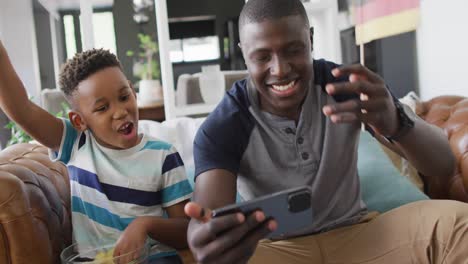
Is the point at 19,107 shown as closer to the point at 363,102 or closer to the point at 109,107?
the point at 109,107

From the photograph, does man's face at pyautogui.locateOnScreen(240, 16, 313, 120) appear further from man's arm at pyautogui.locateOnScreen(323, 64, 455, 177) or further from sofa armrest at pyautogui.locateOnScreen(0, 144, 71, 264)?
sofa armrest at pyautogui.locateOnScreen(0, 144, 71, 264)

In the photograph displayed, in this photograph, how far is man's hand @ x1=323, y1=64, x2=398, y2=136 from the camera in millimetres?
849

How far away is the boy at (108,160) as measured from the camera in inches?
45.8

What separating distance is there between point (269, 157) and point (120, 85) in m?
0.41

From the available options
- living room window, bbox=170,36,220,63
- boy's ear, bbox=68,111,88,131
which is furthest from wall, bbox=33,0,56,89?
boy's ear, bbox=68,111,88,131

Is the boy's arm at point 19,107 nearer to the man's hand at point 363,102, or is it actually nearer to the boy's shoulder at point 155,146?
the boy's shoulder at point 155,146

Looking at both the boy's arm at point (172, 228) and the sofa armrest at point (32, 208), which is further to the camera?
the boy's arm at point (172, 228)

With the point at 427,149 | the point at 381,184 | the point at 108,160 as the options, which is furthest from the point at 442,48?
the point at 108,160

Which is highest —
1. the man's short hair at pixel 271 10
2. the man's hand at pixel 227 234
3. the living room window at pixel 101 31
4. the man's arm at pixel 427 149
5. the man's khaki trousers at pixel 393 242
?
the living room window at pixel 101 31

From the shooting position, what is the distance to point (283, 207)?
856 millimetres

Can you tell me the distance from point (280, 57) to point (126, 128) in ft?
1.38

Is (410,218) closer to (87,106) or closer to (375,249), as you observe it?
(375,249)

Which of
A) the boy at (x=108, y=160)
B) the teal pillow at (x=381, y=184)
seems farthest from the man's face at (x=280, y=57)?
the teal pillow at (x=381, y=184)

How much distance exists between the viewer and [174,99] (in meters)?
2.58
